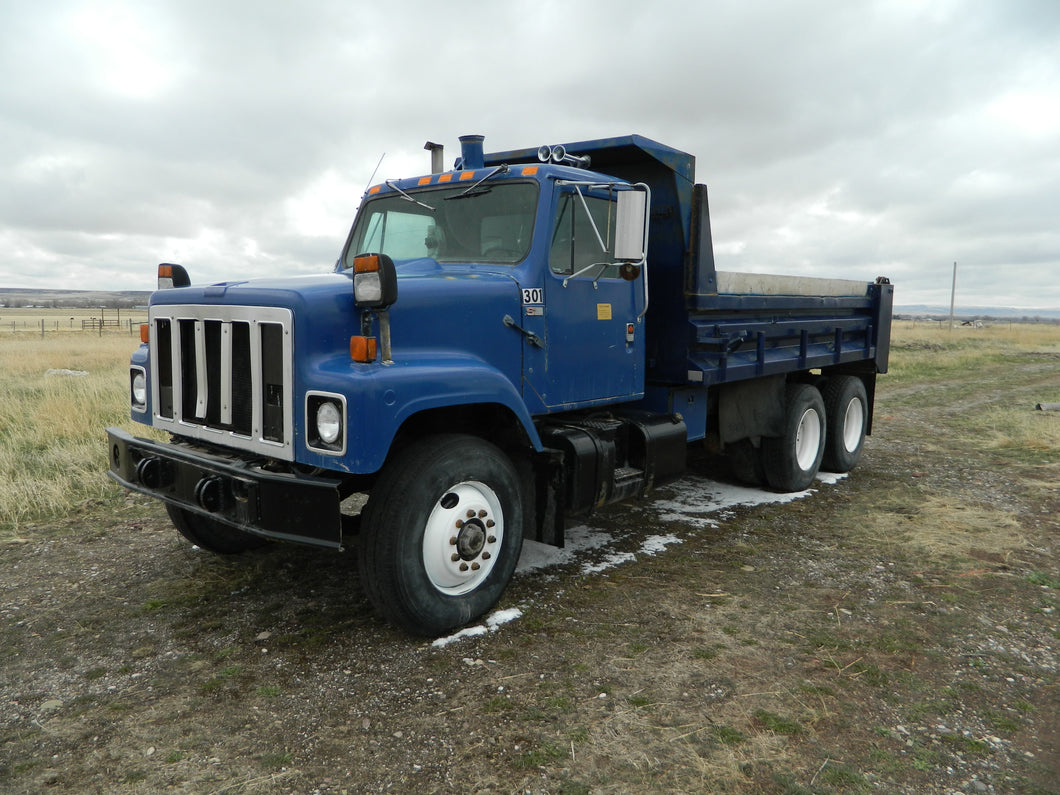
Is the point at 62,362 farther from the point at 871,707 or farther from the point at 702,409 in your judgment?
the point at 871,707

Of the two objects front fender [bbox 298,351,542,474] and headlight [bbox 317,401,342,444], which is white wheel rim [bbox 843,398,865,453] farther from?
headlight [bbox 317,401,342,444]

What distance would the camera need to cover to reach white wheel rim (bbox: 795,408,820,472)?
24.3ft

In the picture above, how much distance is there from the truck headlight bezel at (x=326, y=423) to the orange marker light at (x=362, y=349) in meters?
0.24

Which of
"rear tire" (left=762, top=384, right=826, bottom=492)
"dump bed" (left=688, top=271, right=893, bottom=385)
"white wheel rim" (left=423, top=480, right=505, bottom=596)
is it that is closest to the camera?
"white wheel rim" (left=423, top=480, right=505, bottom=596)

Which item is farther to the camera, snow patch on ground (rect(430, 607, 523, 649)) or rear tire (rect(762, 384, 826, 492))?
rear tire (rect(762, 384, 826, 492))

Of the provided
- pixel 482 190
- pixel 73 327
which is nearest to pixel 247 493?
pixel 482 190

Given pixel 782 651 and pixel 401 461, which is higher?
pixel 401 461

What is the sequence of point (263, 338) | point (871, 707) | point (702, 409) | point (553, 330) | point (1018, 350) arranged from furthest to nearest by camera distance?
1. point (1018, 350)
2. point (702, 409)
3. point (553, 330)
4. point (263, 338)
5. point (871, 707)

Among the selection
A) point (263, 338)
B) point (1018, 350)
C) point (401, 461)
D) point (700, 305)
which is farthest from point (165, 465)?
point (1018, 350)

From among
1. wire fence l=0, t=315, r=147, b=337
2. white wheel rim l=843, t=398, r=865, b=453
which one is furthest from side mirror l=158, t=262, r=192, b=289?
wire fence l=0, t=315, r=147, b=337

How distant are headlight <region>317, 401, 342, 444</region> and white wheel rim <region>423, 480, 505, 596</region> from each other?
66cm

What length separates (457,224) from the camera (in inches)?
190

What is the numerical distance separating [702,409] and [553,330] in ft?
6.70

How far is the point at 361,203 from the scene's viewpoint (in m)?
5.50
